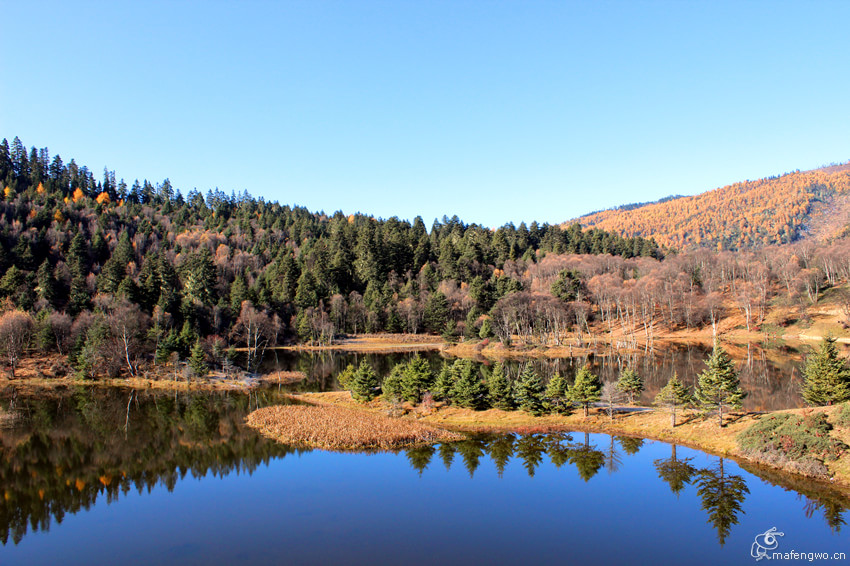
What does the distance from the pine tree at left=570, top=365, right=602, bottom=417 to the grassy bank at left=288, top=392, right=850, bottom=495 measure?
55.3 inches

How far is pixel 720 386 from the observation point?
105ft

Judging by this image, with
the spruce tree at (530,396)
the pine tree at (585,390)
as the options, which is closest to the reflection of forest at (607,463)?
the pine tree at (585,390)

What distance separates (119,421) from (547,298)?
80.0 metres

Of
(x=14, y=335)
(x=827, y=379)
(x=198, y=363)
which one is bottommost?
(x=827, y=379)

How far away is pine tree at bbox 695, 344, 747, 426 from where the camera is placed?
31891 mm

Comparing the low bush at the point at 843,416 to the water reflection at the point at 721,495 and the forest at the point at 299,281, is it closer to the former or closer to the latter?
the water reflection at the point at 721,495

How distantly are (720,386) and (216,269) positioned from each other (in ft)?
357

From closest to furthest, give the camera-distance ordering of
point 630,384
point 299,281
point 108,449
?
1. point 108,449
2. point 630,384
3. point 299,281

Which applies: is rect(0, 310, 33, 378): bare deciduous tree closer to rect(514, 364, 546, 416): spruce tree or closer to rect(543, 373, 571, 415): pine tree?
rect(514, 364, 546, 416): spruce tree

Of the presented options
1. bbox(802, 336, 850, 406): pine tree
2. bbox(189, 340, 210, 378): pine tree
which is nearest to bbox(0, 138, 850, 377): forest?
bbox(189, 340, 210, 378): pine tree

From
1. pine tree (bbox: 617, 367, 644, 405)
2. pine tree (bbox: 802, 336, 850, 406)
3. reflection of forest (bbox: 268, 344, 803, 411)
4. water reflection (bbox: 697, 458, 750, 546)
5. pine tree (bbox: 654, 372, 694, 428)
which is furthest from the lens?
reflection of forest (bbox: 268, 344, 803, 411)

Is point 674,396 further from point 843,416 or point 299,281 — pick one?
point 299,281

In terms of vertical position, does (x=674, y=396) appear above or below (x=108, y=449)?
above

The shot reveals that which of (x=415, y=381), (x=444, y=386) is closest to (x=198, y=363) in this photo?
(x=415, y=381)
